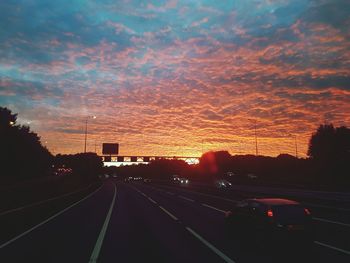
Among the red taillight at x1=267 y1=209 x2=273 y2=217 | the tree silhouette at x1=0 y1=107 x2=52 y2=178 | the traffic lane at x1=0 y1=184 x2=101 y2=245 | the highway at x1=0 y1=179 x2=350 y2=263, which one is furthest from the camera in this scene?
the tree silhouette at x1=0 y1=107 x2=52 y2=178

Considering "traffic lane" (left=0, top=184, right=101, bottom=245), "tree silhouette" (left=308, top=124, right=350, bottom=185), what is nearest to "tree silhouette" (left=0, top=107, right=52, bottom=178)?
"traffic lane" (left=0, top=184, right=101, bottom=245)

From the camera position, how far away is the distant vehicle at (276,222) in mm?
11570

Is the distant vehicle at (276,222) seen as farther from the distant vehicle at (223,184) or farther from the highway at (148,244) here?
the distant vehicle at (223,184)

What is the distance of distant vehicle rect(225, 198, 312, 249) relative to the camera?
Answer: 1157 centimetres

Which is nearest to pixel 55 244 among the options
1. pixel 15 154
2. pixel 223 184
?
pixel 223 184

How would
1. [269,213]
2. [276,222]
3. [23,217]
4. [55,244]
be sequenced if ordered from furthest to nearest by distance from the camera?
1. [23,217]
2. [55,244]
3. [269,213]
4. [276,222]

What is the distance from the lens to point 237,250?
11516 mm

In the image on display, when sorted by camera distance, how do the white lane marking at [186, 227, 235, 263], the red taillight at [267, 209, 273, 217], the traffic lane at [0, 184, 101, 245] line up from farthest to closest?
1. the traffic lane at [0, 184, 101, 245]
2. the red taillight at [267, 209, 273, 217]
3. the white lane marking at [186, 227, 235, 263]

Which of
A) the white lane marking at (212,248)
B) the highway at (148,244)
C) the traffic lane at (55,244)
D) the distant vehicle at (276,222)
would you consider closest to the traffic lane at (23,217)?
the highway at (148,244)

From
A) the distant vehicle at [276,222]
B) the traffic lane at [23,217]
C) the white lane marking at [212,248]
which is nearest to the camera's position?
the white lane marking at [212,248]

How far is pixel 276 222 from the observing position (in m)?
11.7

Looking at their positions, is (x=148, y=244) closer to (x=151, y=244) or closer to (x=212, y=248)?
(x=151, y=244)

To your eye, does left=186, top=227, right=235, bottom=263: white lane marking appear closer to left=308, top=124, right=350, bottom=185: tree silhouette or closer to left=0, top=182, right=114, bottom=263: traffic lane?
left=0, top=182, right=114, bottom=263: traffic lane

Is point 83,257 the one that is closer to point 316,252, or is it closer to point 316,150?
point 316,252
